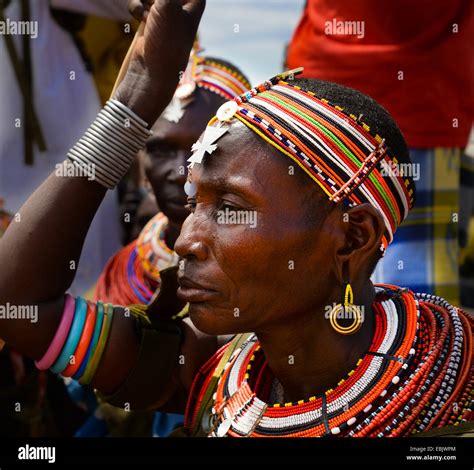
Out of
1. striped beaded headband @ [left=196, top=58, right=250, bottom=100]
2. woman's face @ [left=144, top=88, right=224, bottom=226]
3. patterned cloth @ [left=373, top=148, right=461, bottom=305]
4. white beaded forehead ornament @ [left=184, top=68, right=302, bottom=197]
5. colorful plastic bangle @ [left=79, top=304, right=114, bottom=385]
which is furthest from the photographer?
striped beaded headband @ [left=196, top=58, right=250, bottom=100]

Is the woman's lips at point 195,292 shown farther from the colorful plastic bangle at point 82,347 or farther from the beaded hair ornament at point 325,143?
the colorful plastic bangle at point 82,347

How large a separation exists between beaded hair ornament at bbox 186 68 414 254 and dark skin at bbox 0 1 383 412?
0.12 feet

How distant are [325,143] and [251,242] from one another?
0.34 metres

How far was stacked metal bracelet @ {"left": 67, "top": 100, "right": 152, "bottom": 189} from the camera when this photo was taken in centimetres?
258

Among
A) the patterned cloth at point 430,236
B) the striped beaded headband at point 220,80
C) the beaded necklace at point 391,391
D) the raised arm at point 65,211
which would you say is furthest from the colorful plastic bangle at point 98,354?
the striped beaded headband at point 220,80

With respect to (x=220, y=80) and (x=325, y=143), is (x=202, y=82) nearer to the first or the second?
(x=220, y=80)

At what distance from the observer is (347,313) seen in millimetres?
2363

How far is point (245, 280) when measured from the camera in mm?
→ 2295

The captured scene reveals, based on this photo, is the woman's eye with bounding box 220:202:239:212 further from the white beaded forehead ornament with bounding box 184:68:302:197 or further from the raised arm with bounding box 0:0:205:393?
the raised arm with bounding box 0:0:205:393

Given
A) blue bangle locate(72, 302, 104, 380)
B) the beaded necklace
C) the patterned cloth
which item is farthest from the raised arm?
the patterned cloth

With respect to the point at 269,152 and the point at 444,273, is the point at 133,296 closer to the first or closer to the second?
the point at 444,273

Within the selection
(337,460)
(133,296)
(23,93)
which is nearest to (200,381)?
(337,460)

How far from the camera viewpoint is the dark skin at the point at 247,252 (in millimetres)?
2277

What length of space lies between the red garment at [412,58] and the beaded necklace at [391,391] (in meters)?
1.26
